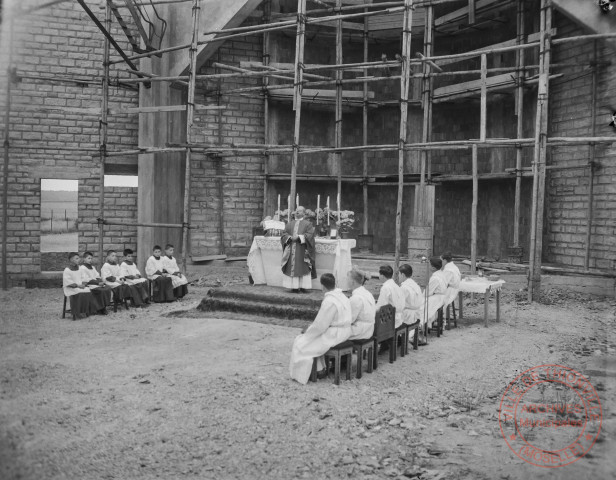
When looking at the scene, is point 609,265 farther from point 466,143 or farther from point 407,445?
point 407,445

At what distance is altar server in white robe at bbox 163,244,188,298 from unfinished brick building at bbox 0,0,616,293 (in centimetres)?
57

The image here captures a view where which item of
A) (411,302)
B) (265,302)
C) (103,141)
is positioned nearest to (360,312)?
(411,302)

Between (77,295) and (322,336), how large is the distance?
523 centimetres

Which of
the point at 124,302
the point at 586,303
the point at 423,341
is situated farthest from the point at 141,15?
the point at 586,303

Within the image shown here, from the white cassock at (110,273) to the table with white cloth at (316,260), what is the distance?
2433 mm

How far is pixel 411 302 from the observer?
7773mm

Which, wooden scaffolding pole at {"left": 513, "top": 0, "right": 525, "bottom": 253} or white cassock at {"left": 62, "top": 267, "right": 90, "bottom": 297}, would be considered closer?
white cassock at {"left": 62, "top": 267, "right": 90, "bottom": 297}

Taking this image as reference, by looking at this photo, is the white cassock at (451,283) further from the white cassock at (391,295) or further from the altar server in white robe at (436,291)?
the white cassock at (391,295)

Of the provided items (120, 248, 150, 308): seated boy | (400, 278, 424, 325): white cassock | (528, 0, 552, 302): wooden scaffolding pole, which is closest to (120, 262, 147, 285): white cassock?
(120, 248, 150, 308): seated boy

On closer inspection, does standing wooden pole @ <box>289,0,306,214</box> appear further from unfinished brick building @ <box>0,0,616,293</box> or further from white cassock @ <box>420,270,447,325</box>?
white cassock @ <box>420,270,447,325</box>

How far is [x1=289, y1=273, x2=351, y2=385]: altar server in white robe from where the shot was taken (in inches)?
234

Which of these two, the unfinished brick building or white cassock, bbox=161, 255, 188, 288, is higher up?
the unfinished brick building

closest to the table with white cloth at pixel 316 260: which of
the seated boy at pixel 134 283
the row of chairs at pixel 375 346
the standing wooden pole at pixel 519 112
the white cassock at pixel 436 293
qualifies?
the white cassock at pixel 436 293

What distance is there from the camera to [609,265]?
1244cm
